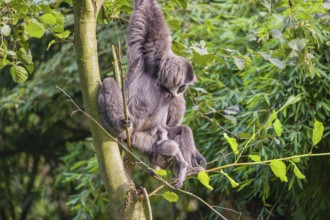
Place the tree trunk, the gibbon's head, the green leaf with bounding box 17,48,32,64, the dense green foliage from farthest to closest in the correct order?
the gibbon's head < the dense green foliage < the green leaf with bounding box 17,48,32,64 < the tree trunk

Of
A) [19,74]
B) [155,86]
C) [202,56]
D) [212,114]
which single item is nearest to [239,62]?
[202,56]

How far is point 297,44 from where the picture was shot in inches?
106

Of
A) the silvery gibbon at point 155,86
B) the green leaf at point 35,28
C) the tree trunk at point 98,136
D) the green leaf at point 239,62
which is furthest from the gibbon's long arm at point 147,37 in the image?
the green leaf at point 35,28

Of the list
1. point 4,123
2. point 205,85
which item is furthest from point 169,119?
point 4,123

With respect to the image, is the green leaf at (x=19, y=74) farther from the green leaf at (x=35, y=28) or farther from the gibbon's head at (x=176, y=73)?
the gibbon's head at (x=176, y=73)

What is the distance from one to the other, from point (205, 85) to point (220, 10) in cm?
123

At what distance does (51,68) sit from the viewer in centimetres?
684

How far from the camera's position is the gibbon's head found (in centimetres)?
343

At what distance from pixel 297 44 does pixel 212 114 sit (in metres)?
2.29

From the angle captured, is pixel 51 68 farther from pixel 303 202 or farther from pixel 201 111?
pixel 201 111

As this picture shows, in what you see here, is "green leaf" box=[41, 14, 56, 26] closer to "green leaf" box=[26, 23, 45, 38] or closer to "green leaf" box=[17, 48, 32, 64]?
"green leaf" box=[26, 23, 45, 38]

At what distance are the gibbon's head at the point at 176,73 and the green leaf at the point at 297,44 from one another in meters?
0.84

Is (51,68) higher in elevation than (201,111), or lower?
lower

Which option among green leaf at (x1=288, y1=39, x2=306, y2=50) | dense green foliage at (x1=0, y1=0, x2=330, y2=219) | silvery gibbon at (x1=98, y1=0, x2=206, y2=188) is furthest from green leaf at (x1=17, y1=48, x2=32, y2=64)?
green leaf at (x1=288, y1=39, x2=306, y2=50)
